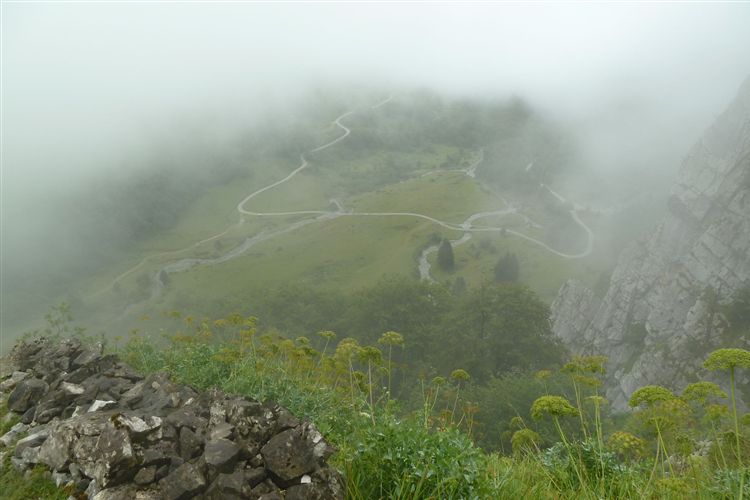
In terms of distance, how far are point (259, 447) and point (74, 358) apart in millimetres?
7709

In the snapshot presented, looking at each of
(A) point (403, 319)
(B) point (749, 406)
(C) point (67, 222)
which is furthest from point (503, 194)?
(C) point (67, 222)

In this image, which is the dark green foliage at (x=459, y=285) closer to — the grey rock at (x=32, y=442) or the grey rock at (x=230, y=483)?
the grey rock at (x=32, y=442)

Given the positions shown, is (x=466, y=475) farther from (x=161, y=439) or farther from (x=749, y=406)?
(x=749, y=406)

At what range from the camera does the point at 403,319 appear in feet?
212

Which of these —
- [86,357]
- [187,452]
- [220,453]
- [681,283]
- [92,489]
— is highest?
[220,453]

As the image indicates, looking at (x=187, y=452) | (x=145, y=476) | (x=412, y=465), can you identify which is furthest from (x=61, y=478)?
(x=412, y=465)

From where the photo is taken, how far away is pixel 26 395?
9.44 metres

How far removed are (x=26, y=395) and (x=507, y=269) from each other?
352 ft

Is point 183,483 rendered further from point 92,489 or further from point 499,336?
point 499,336

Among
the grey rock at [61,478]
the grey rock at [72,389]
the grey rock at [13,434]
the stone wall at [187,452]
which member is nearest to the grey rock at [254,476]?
the stone wall at [187,452]

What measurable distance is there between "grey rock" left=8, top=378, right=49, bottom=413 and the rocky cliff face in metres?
60.9

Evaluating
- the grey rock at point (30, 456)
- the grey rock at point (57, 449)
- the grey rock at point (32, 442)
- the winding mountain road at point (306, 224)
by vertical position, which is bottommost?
the winding mountain road at point (306, 224)

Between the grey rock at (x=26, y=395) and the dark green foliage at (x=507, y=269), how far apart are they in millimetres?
103919

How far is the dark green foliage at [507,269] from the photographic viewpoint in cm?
10825
